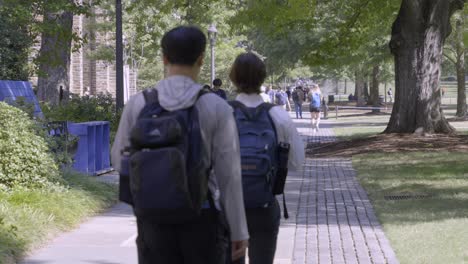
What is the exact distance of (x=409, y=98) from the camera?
2470cm

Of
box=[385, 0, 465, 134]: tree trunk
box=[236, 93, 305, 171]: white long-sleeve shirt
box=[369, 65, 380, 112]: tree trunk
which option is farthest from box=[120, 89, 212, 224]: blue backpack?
box=[369, 65, 380, 112]: tree trunk

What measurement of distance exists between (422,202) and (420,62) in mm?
12085

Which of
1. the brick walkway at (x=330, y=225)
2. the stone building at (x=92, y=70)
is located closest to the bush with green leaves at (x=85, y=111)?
the brick walkway at (x=330, y=225)

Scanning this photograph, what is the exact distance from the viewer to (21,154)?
453 inches

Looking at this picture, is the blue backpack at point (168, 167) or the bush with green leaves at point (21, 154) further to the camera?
the bush with green leaves at point (21, 154)

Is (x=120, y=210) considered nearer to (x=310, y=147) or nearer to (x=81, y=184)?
(x=81, y=184)

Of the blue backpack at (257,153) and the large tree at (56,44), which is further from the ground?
the large tree at (56,44)

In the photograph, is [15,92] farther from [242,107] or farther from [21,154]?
[242,107]

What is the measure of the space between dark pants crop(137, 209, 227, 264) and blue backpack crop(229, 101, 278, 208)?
123 cm

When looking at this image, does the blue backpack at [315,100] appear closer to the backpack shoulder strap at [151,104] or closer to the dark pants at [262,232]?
the dark pants at [262,232]

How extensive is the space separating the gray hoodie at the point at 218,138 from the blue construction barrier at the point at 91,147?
36.4 ft

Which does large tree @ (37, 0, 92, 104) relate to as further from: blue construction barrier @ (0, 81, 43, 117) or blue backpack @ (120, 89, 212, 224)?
blue backpack @ (120, 89, 212, 224)

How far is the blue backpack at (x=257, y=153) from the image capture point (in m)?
5.54

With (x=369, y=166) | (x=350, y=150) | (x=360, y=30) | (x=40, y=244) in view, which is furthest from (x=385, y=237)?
(x=360, y=30)
